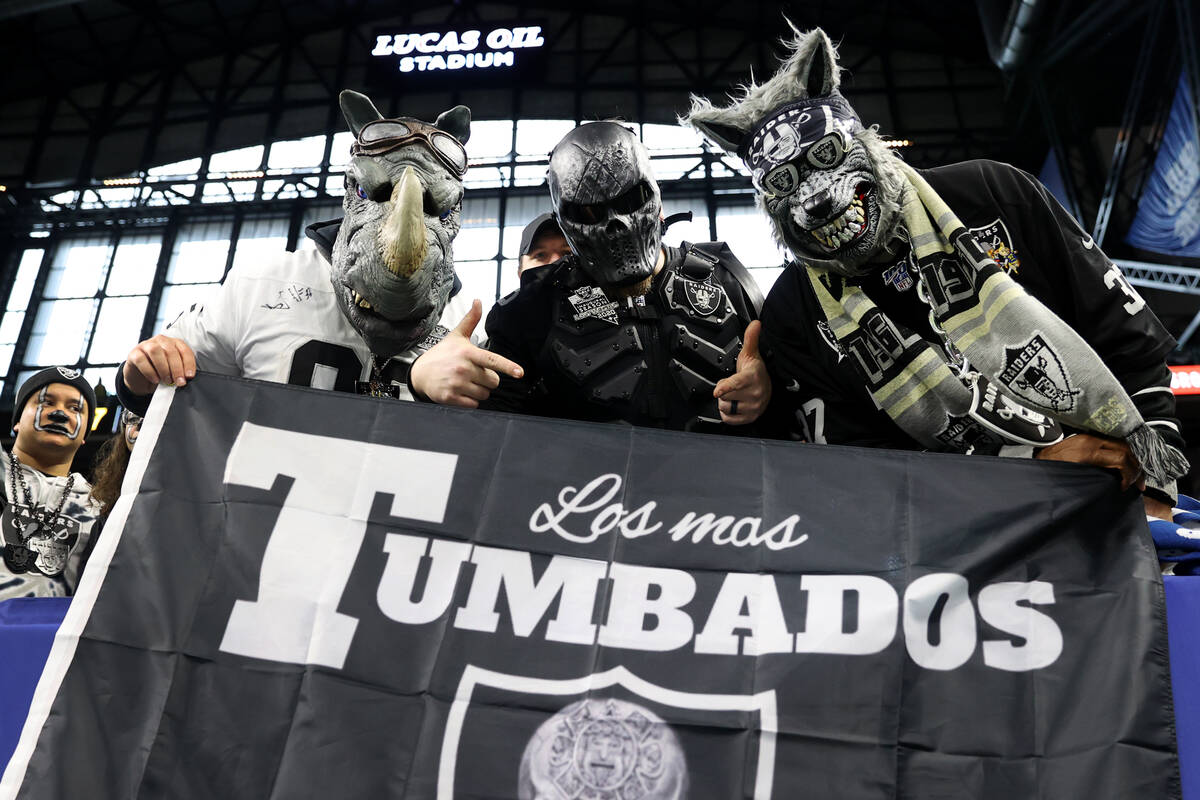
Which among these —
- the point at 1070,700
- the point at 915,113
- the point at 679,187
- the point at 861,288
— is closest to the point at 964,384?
the point at 861,288

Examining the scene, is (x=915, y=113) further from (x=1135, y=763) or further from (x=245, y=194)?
(x=1135, y=763)

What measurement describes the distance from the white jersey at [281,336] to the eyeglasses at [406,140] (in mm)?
475

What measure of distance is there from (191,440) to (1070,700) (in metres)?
2.00

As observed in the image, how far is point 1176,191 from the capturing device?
32.2 feet

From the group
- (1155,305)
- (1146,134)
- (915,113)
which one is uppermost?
(915,113)

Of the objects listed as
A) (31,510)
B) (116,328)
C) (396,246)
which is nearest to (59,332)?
(116,328)

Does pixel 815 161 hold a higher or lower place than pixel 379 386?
higher

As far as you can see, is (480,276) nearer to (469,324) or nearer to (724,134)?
(724,134)

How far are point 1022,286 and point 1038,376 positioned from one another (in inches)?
13.6

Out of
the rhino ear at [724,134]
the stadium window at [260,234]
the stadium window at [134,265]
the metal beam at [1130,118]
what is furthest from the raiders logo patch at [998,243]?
the stadium window at [134,265]

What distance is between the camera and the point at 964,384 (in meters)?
2.62

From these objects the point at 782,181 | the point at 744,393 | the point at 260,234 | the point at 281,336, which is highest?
A: the point at 260,234

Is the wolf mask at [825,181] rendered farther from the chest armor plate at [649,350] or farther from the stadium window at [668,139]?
the stadium window at [668,139]

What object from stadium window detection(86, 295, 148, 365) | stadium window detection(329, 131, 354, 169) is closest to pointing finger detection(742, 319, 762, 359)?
stadium window detection(86, 295, 148, 365)
